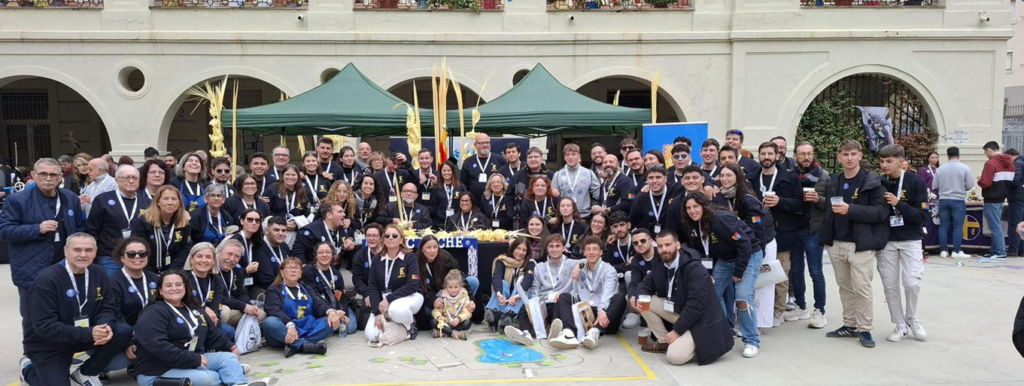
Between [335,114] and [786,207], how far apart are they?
6854mm

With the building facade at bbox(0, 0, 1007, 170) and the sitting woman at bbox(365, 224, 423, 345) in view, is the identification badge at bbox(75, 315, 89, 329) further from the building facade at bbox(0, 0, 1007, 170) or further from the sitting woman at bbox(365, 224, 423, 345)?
the building facade at bbox(0, 0, 1007, 170)

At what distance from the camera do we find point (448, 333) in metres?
6.69

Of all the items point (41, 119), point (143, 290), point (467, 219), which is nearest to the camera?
point (143, 290)

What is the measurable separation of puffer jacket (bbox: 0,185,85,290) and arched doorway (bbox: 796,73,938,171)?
48.2 feet

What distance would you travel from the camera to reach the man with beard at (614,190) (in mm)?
7723

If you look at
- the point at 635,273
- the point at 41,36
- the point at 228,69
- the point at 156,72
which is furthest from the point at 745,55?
the point at 41,36

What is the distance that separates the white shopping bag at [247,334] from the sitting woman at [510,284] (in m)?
2.20

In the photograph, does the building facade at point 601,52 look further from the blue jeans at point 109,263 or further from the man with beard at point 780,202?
the blue jeans at point 109,263

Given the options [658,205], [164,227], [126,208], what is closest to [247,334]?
[164,227]

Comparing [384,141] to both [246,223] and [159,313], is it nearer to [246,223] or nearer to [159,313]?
[246,223]

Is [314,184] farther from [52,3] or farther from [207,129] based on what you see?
[207,129]

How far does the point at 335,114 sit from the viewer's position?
1070 centimetres

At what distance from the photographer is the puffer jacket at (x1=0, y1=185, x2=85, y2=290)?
5.61 m

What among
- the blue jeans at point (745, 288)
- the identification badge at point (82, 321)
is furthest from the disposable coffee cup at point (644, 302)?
the identification badge at point (82, 321)
